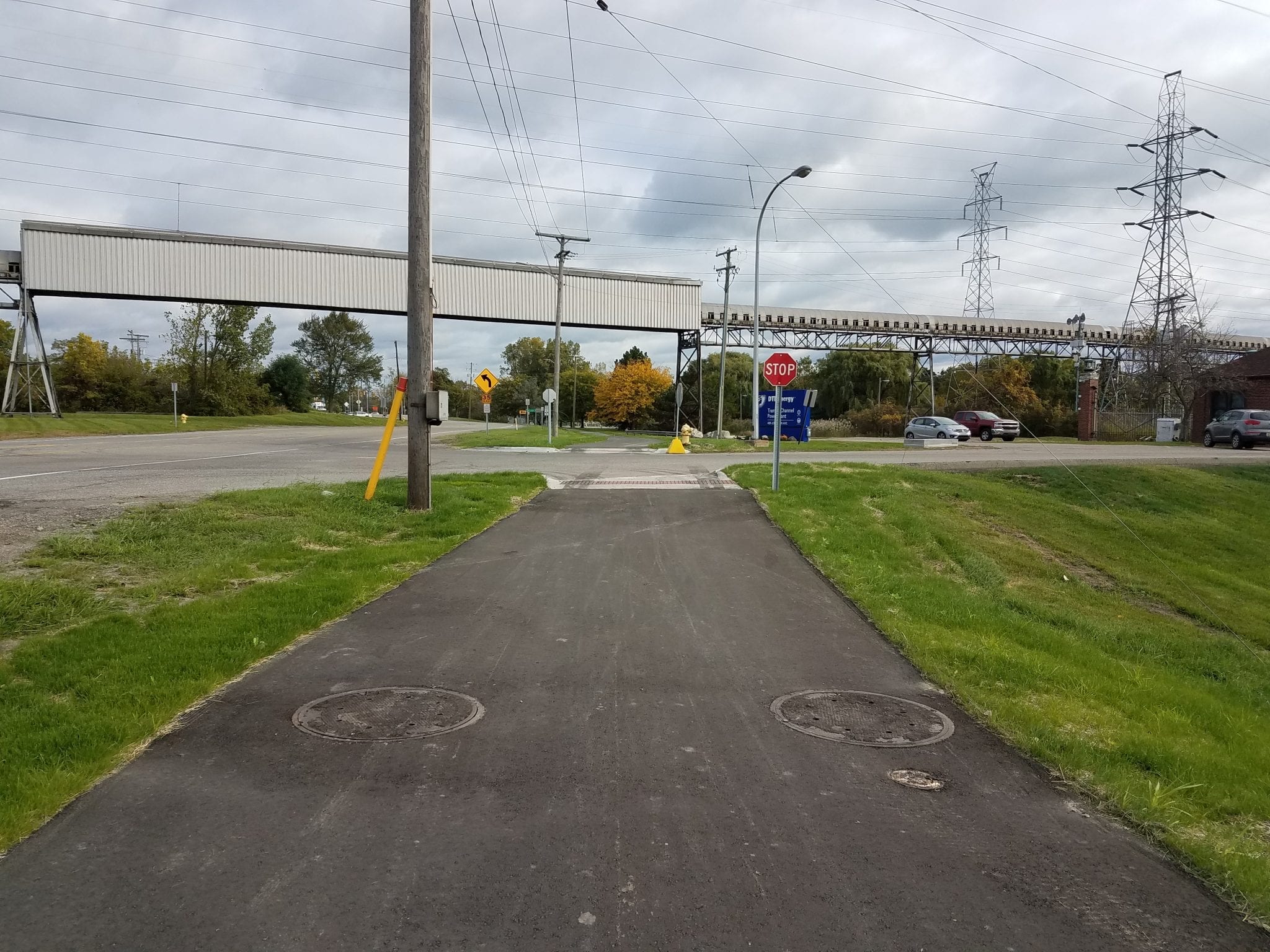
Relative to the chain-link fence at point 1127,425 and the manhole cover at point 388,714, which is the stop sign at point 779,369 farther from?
the chain-link fence at point 1127,425

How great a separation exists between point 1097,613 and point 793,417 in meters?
26.9

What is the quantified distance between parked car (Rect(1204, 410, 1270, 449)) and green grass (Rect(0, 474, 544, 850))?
124 ft

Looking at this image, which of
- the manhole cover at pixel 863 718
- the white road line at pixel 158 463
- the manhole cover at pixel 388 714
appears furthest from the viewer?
the white road line at pixel 158 463

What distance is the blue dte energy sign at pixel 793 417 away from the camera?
38.4 m

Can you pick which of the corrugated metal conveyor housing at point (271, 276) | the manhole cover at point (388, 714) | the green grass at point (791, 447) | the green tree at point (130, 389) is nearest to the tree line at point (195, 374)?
the green tree at point (130, 389)

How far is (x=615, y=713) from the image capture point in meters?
5.18

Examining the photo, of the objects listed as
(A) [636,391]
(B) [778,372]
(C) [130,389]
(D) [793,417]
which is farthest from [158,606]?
(A) [636,391]

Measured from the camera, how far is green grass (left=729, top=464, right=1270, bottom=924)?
177 inches

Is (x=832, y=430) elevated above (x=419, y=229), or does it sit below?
below

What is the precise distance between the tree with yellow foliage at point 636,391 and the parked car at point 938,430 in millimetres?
55722

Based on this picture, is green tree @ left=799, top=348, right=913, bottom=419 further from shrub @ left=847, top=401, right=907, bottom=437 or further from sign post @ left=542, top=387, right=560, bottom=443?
sign post @ left=542, top=387, right=560, bottom=443

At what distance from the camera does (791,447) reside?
3572cm

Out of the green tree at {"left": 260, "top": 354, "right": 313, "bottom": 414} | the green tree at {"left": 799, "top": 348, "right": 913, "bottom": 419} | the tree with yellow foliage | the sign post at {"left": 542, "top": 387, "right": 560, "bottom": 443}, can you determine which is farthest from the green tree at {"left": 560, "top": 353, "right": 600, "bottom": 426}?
the sign post at {"left": 542, "top": 387, "right": 560, "bottom": 443}

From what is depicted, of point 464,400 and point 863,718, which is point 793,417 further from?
point 464,400
